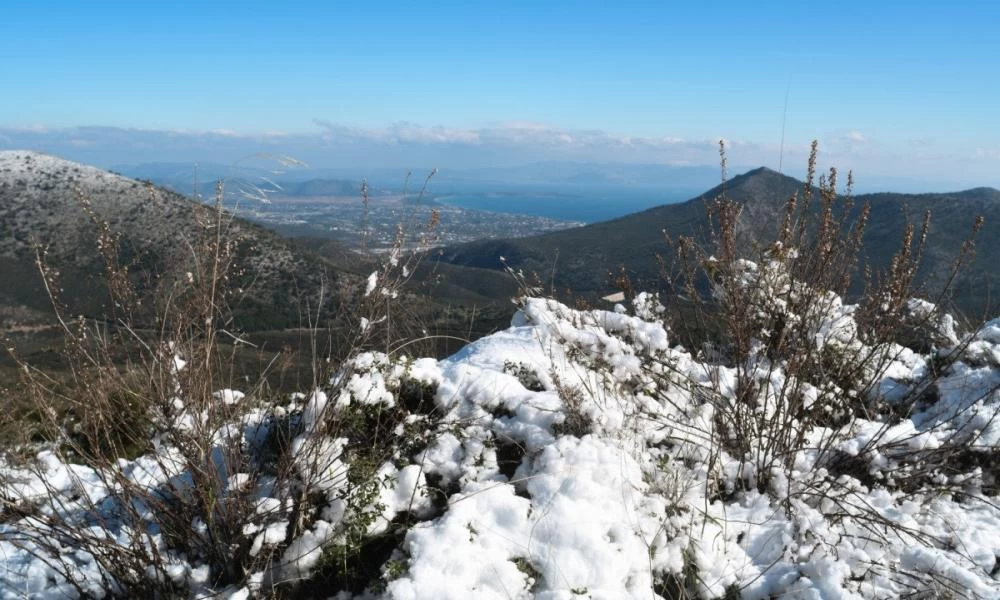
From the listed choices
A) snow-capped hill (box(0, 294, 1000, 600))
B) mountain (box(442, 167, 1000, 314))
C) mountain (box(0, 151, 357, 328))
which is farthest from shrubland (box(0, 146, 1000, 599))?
mountain (box(442, 167, 1000, 314))

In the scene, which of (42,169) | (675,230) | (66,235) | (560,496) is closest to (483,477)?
(560,496)

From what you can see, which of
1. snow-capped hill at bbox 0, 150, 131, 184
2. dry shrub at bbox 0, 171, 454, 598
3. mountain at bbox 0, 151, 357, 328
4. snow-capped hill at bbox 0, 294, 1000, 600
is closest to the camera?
dry shrub at bbox 0, 171, 454, 598

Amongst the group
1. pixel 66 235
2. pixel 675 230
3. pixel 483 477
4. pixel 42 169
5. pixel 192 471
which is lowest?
pixel 66 235

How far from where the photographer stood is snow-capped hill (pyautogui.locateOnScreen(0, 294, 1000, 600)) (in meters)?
2.77

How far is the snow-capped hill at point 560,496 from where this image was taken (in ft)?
9.09

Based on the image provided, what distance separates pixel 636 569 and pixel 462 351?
2835mm

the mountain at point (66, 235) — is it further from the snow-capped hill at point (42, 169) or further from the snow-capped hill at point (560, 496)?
the snow-capped hill at point (560, 496)

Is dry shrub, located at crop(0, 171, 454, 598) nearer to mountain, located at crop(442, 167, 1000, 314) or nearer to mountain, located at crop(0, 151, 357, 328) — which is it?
mountain, located at crop(0, 151, 357, 328)

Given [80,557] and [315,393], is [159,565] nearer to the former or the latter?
[80,557]

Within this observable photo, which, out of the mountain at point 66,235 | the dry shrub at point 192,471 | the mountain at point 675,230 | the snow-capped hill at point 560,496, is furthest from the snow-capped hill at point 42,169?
the snow-capped hill at point 560,496

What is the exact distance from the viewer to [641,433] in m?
3.85

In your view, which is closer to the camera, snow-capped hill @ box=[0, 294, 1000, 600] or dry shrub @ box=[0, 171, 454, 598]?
dry shrub @ box=[0, 171, 454, 598]

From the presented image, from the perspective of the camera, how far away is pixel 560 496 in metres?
3.15

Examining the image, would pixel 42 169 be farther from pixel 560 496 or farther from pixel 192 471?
pixel 560 496
